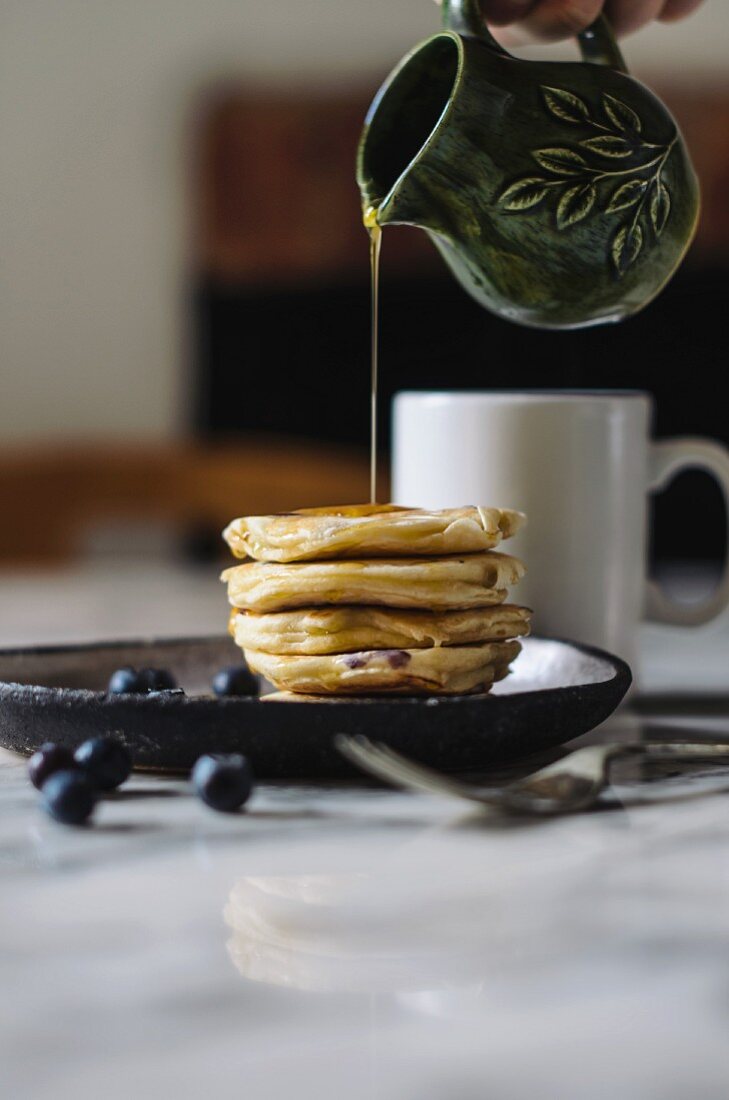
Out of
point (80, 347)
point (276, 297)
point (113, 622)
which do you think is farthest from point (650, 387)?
→ point (113, 622)

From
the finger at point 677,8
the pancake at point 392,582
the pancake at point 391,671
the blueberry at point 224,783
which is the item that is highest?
the finger at point 677,8

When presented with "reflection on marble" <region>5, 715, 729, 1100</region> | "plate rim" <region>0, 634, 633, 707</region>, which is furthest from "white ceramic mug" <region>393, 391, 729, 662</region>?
"reflection on marble" <region>5, 715, 729, 1100</region>

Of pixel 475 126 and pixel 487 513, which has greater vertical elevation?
pixel 475 126

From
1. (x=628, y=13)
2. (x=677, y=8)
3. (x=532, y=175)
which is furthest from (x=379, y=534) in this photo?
(x=677, y=8)

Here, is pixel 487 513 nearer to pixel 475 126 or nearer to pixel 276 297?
pixel 475 126

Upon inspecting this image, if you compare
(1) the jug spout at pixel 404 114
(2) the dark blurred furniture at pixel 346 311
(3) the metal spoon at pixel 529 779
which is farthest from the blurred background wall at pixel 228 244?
(3) the metal spoon at pixel 529 779

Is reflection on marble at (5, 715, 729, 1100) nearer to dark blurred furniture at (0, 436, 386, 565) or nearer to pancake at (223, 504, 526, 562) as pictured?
pancake at (223, 504, 526, 562)

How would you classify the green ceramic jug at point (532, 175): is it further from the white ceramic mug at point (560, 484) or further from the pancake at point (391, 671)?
the pancake at point (391, 671)
